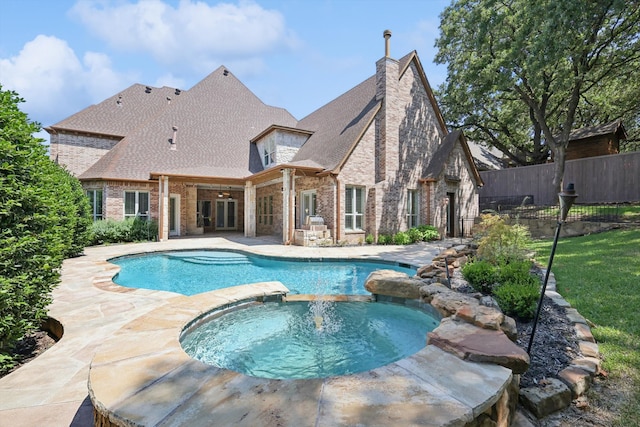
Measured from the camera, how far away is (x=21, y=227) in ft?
11.0

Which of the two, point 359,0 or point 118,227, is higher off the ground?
point 359,0

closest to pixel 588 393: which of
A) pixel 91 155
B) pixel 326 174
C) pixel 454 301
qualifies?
pixel 454 301

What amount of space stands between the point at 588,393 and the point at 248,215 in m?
16.6

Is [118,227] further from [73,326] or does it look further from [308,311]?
[308,311]

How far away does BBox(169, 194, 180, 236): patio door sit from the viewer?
18.5m

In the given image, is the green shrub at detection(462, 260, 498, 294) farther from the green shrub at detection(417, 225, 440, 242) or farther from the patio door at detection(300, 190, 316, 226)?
the patio door at detection(300, 190, 316, 226)

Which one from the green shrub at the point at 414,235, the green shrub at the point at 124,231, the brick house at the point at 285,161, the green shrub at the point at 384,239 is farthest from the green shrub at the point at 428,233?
the green shrub at the point at 124,231

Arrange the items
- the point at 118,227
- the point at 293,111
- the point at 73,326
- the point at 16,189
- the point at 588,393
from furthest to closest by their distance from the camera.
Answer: the point at 293,111
the point at 118,227
the point at 73,326
the point at 16,189
the point at 588,393

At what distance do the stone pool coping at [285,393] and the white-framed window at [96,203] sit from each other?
55.8 feet

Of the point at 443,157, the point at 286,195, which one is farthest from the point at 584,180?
the point at 286,195

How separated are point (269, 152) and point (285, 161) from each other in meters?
1.46

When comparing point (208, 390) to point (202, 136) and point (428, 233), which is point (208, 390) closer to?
point (428, 233)

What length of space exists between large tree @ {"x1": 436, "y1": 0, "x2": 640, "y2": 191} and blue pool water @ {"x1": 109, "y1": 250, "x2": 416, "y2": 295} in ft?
43.4

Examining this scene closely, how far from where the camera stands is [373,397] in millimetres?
2014
